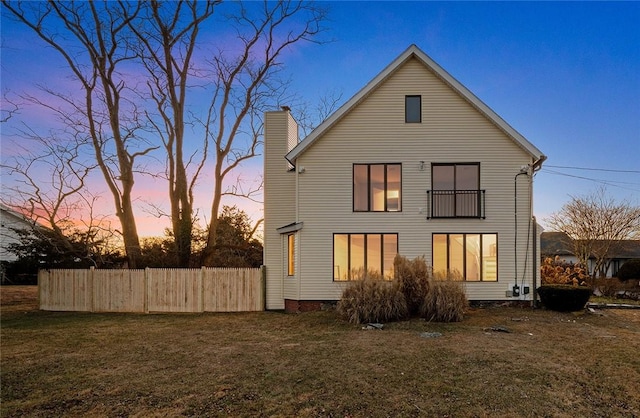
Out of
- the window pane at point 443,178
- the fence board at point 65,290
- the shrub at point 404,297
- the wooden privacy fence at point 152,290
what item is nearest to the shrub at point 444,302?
the shrub at point 404,297

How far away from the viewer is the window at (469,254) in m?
15.5

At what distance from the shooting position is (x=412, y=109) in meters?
16.0

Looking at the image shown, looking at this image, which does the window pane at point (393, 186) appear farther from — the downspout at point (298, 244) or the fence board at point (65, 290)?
the fence board at point (65, 290)

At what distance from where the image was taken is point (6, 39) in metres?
17.3

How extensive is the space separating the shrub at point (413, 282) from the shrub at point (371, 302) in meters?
0.29

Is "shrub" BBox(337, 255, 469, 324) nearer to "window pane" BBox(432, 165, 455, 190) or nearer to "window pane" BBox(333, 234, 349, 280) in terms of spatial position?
"window pane" BBox(333, 234, 349, 280)

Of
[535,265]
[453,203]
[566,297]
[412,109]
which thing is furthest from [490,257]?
[412,109]

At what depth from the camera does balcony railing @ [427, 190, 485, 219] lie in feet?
51.2

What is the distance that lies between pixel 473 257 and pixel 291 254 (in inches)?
261

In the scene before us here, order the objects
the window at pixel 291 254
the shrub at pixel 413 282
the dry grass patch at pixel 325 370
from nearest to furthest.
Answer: the dry grass patch at pixel 325 370 → the shrub at pixel 413 282 → the window at pixel 291 254

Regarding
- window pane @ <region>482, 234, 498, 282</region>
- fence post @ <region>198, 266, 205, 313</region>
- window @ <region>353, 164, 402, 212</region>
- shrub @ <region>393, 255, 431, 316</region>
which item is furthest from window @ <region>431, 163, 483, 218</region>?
fence post @ <region>198, 266, 205, 313</region>

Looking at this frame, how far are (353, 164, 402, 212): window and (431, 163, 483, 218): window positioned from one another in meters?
1.33

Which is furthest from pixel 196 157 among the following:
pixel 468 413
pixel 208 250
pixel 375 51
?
pixel 468 413

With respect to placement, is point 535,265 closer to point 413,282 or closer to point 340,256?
point 413,282
